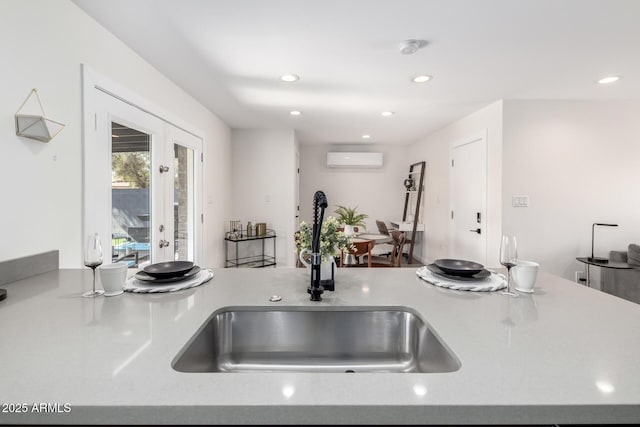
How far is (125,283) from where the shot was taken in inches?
47.3

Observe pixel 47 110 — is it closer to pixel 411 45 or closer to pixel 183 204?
pixel 183 204

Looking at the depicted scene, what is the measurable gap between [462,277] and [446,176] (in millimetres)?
3702

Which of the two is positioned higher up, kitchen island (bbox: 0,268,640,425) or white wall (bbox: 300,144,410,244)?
white wall (bbox: 300,144,410,244)

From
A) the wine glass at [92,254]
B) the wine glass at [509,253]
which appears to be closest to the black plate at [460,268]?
the wine glass at [509,253]

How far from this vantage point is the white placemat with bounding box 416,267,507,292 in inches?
46.0

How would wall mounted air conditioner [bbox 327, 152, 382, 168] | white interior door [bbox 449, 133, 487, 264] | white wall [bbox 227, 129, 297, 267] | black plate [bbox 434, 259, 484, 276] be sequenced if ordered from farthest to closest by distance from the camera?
wall mounted air conditioner [bbox 327, 152, 382, 168]
white wall [bbox 227, 129, 297, 267]
white interior door [bbox 449, 133, 487, 264]
black plate [bbox 434, 259, 484, 276]

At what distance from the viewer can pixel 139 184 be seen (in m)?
2.37

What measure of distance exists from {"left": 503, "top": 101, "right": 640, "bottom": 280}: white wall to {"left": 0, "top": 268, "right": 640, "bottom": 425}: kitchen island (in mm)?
2688

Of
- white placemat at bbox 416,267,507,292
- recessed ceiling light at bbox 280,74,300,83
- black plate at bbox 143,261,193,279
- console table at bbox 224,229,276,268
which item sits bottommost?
console table at bbox 224,229,276,268

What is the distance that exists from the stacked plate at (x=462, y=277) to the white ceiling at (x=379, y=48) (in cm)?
140

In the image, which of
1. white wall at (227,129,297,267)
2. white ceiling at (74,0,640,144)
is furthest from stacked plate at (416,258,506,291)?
white wall at (227,129,297,267)

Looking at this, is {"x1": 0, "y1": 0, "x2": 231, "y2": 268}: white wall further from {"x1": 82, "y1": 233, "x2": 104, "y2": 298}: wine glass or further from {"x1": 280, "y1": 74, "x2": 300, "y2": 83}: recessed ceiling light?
{"x1": 280, "y1": 74, "x2": 300, "y2": 83}: recessed ceiling light

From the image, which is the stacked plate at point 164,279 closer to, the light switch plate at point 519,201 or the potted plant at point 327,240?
→ the potted plant at point 327,240

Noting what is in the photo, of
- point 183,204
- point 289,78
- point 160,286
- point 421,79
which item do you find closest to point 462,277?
point 160,286
